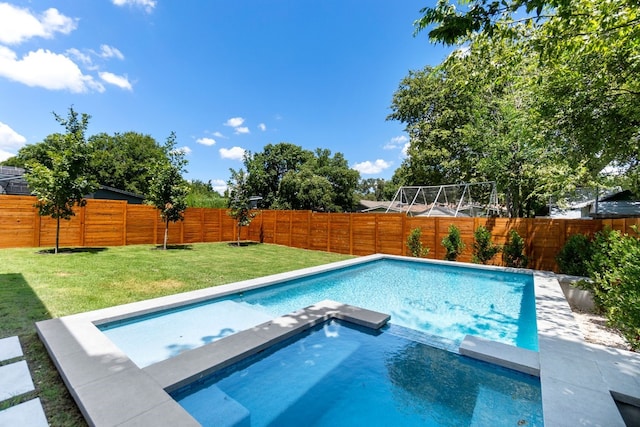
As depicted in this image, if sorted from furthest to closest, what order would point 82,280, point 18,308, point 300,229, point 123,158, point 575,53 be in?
1. point 123,158
2. point 300,229
3. point 82,280
4. point 575,53
5. point 18,308

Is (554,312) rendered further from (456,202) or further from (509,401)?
(456,202)

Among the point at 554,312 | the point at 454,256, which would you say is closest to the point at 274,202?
the point at 454,256

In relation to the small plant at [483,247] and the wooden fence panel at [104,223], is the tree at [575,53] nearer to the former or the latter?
the small plant at [483,247]

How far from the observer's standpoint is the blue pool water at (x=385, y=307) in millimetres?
4199

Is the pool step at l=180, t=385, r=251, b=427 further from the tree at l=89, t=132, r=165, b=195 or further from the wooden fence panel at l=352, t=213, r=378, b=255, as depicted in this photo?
the tree at l=89, t=132, r=165, b=195

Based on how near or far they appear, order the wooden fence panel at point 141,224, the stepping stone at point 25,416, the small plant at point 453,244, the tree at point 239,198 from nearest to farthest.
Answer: the stepping stone at point 25,416, the small plant at point 453,244, the wooden fence panel at point 141,224, the tree at point 239,198

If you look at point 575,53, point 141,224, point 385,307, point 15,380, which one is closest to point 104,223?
point 141,224

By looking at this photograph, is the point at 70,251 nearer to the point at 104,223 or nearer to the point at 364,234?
the point at 104,223

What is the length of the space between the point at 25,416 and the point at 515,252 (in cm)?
1118

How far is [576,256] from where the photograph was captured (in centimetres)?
787

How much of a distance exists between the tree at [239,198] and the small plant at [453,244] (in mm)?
9596

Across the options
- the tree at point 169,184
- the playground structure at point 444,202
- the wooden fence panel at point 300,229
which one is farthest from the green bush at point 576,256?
the tree at point 169,184

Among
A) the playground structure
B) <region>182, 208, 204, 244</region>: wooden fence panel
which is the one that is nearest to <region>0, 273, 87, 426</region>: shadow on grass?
<region>182, 208, 204, 244</region>: wooden fence panel

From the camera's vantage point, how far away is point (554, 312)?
5.02 meters
